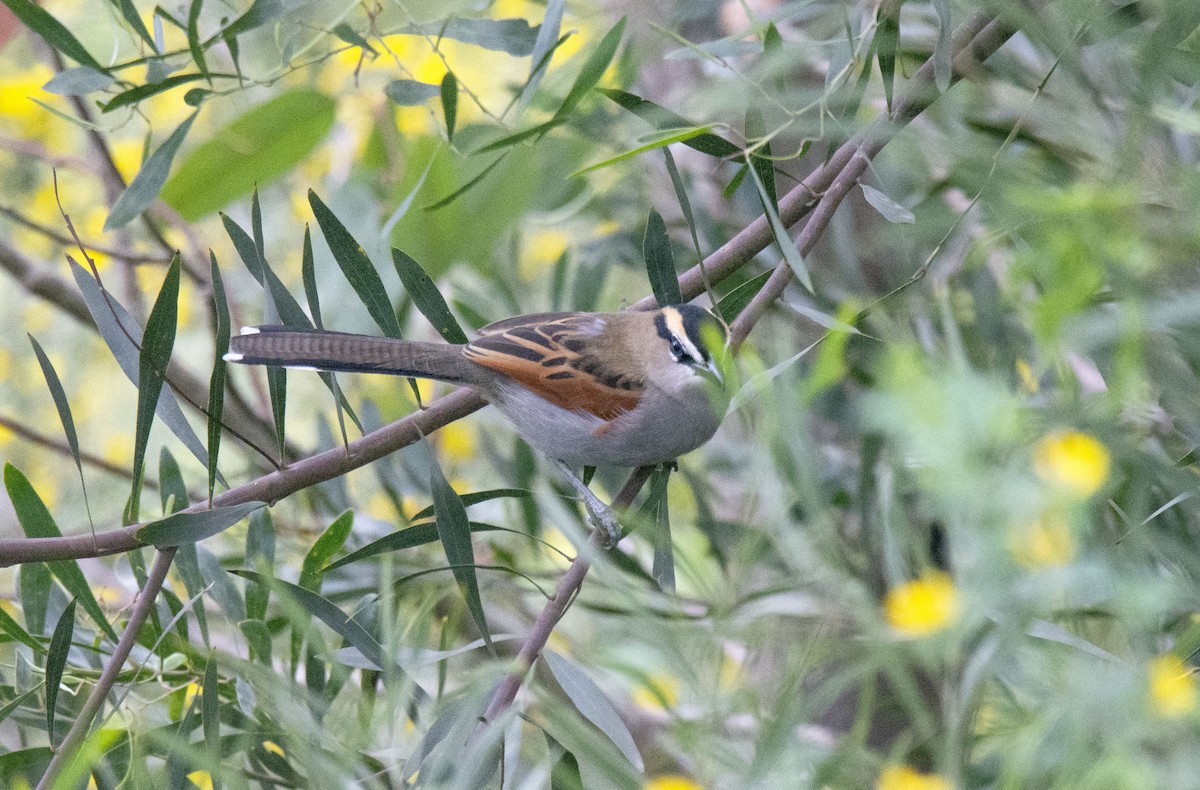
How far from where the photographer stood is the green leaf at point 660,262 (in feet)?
5.79

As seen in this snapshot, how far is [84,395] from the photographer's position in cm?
545

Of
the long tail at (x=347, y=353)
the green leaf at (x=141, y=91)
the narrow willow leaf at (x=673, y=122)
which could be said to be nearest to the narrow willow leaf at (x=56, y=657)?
the long tail at (x=347, y=353)

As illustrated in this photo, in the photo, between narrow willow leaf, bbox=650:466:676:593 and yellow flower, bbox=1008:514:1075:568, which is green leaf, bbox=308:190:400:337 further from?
yellow flower, bbox=1008:514:1075:568

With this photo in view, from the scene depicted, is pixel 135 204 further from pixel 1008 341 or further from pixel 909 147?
pixel 1008 341

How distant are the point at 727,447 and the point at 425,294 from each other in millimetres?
1244

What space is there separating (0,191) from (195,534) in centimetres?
472

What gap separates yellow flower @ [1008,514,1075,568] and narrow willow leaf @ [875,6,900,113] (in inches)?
35.5

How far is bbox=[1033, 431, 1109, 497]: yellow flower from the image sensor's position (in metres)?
0.67

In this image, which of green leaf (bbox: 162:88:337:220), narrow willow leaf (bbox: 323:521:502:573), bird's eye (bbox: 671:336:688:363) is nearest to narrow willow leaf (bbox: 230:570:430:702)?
narrow willow leaf (bbox: 323:521:502:573)

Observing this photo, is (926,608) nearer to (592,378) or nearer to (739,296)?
(739,296)

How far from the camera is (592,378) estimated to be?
8.57 feet

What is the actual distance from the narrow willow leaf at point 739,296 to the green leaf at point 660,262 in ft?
0.27

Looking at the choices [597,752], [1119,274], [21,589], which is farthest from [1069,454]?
[21,589]

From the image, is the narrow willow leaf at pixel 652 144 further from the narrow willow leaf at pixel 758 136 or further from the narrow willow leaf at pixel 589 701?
the narrow willow leaf at pixel 589 701
